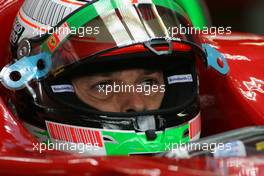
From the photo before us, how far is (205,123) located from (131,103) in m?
0.34

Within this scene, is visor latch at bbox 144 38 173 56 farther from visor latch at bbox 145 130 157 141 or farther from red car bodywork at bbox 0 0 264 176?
red car bodywork at bbox 0 0 264 176

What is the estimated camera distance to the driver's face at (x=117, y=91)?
1.58 meters

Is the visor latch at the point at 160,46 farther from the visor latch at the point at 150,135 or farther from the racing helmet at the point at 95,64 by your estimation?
the visor latch at the point at 150,135

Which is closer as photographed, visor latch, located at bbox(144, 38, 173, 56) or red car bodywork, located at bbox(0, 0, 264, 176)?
red car bodywork, located at bbox(0, 0, 264, 176)

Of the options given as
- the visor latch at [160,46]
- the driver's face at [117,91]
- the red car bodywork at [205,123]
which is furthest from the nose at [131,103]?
the red car bodywork at [205,123]

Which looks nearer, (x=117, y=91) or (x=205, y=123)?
(x=117, y=91)

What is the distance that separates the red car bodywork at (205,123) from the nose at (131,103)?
22 centimetres

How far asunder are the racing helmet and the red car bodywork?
0.09 meters

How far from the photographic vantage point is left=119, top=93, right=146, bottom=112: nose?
1562 mm

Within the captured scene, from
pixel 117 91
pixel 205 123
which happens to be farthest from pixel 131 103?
pixel 205 123

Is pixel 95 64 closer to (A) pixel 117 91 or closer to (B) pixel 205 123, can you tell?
(A) pixel 117 91

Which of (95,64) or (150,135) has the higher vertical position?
(95,64)

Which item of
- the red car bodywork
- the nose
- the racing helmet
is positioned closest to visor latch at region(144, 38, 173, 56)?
the racing helmet

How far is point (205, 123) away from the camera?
73.2 inches
